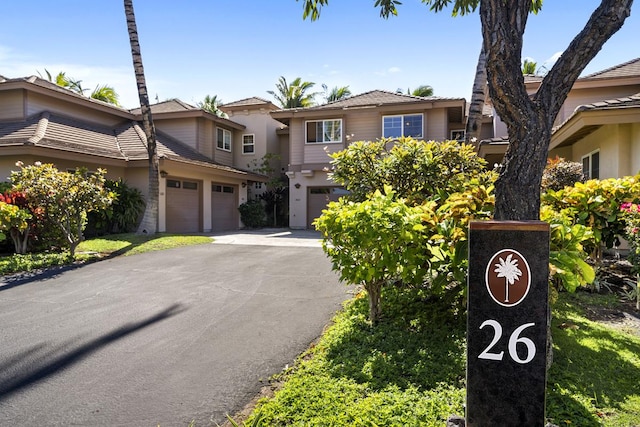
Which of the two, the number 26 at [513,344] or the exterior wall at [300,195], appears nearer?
the number 26 at [513,344]

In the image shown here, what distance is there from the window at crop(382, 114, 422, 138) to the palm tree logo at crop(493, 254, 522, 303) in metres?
17.1

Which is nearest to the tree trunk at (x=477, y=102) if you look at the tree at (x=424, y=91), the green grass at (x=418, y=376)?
the green grass at (x=418, y=376)

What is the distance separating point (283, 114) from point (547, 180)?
44.3ft

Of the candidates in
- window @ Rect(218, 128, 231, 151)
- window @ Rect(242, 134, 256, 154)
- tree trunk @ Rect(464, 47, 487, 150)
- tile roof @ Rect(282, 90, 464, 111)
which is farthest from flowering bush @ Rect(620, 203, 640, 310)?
window @ Rect(242, 134, 256, 154)

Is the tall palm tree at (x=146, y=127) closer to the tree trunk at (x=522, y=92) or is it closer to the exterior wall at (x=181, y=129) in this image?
the exterior wall at (x=181, y=129)

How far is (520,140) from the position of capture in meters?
3.16

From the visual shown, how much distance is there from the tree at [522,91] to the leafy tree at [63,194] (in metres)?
Answer: 10.2

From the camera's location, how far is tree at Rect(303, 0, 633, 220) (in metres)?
3.08

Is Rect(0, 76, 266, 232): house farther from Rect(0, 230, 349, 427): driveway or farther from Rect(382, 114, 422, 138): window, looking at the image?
Rect(382, 114, 422, 138): window

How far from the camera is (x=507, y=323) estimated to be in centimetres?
224

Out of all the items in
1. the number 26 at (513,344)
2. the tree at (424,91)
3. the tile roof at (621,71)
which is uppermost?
the tree at (424,91)

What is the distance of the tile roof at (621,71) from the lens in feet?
42.7

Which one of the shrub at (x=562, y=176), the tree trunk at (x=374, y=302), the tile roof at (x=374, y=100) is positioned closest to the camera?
the tree trunk at (x=374, y=302)

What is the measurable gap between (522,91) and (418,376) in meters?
2.57
